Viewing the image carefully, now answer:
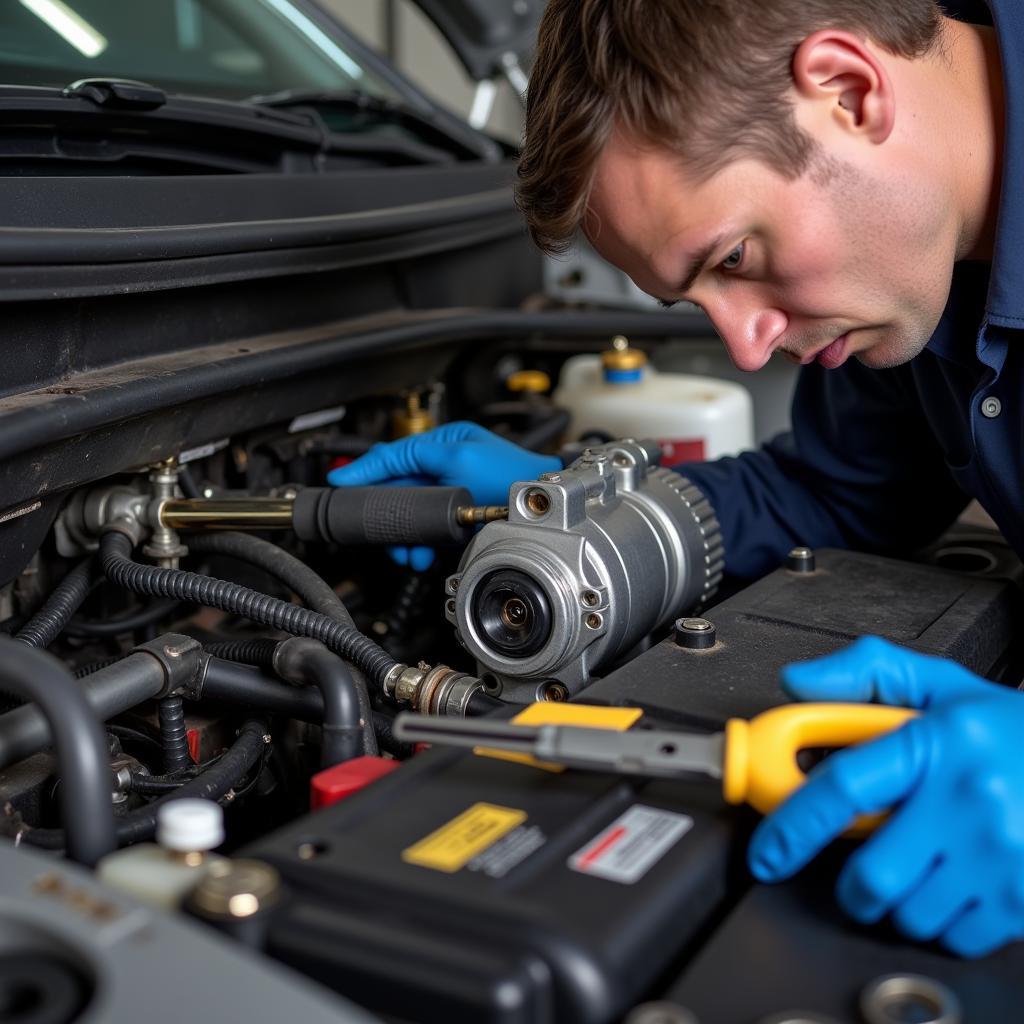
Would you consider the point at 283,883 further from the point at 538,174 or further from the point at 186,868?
the point at 538,174

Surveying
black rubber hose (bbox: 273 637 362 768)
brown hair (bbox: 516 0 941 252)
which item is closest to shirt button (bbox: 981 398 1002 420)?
brown hair (bbox: 516 0 941 252)

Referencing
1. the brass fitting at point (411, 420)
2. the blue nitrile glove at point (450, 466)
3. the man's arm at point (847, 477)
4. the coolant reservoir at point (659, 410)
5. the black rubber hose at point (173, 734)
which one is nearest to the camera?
the black rubber hose at point (173, 734)

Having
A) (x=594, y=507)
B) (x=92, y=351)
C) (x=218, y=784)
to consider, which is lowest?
(x=218, y=784)

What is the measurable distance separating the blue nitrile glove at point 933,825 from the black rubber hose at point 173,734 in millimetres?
453

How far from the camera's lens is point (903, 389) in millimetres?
1404

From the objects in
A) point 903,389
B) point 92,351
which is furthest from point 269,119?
point 903,389


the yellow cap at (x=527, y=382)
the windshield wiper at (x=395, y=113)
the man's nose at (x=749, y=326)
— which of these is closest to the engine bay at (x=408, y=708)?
the man's nose at (x=749, y=326)

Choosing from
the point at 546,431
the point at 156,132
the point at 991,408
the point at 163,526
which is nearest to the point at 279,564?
the point at 163,526

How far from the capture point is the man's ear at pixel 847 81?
0.93 meters

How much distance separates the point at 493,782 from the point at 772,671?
269mm

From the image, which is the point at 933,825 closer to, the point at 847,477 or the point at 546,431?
the point at 847,477

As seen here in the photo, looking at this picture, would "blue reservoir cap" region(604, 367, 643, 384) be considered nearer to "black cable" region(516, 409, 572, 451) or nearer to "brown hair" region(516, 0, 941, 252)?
"black cable" region(516, 409, 572, 451)

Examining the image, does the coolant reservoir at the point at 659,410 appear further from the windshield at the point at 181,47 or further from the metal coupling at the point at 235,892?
the metal coupling at the point at 235,892

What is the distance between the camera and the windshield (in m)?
1.32
